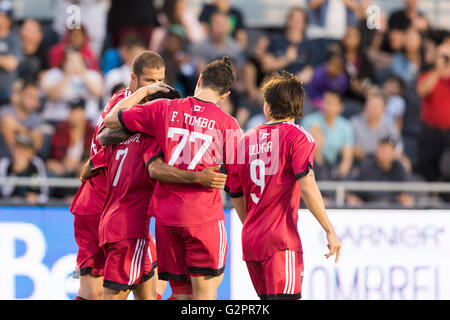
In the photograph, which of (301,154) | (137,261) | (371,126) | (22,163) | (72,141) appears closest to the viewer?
(301,154)

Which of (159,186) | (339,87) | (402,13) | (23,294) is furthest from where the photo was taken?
(402,13)

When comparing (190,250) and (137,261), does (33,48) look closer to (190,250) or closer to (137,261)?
(137,261)

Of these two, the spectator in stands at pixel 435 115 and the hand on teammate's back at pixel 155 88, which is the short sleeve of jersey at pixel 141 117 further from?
the spectator in stands at pixel 435 115

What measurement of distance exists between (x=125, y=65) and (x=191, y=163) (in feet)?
16.6

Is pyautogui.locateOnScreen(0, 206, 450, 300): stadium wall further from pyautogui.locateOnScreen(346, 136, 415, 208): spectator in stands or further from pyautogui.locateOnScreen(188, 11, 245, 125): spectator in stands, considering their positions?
pyautogui.locateOnScreen(188, 11, 245, 125): spectator in stands

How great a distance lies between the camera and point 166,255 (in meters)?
5.77

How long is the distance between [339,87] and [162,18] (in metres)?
2.73

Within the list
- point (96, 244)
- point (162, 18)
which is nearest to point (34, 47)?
point (162, 18)

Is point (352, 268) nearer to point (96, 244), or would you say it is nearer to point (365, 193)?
point (365, 193)

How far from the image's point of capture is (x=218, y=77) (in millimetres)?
5727

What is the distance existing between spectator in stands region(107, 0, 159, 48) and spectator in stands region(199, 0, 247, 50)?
82 cm

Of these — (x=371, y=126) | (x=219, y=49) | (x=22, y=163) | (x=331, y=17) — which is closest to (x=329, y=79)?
(x=371, y=126)

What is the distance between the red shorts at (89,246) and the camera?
6.31 m

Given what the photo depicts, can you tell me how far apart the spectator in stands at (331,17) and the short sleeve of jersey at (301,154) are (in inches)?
244
